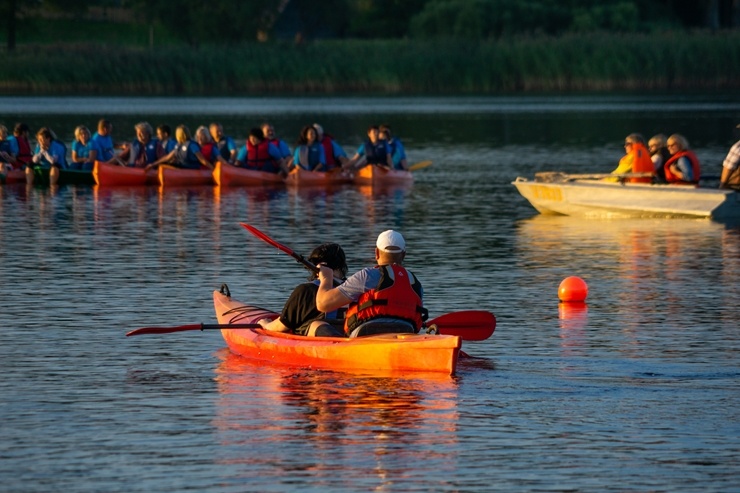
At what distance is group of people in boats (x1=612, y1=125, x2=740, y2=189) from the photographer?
2323 centimetres

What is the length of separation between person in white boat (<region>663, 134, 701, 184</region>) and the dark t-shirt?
37.8ft

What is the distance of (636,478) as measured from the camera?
9.33 meters

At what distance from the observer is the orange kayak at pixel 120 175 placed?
30.7 metres

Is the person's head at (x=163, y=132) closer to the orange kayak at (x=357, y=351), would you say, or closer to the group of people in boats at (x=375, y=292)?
the orange kayak at (x=357, y=351)

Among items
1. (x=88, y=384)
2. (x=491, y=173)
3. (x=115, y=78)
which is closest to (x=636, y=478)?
(x=88, y=384)

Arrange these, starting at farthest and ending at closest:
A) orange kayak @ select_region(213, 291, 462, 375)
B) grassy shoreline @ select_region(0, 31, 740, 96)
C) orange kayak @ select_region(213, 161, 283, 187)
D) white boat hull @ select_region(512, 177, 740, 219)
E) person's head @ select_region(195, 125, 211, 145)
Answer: grassy shoreline @ select_region(0, 31, 740, 96) < orange kayak @ select_region(213, 161, 283, 187) < person's head @ select_region(195, 125, 211, 145) < white boat hull @ select_region(512, 177, 740, 219) < orange kayak @ select_region(213, 291, 462, 375)

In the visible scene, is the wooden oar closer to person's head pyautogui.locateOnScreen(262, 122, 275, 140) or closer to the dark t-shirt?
the dark t-shirt

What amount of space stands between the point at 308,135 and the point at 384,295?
17995 millimetres

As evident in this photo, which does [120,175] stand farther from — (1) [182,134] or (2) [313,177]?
(2) [313,177]

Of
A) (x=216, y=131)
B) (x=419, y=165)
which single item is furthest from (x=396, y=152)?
(x=216, y=131)

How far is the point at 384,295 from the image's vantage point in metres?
→ 12.0

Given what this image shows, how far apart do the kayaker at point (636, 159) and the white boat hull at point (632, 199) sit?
0.64ft

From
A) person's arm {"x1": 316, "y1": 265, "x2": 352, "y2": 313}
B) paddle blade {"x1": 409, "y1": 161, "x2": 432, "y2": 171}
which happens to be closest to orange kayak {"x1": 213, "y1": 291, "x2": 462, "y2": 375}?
person's arm {"x1": 316, "y1": 265, "x2": 352, "y2": 313}

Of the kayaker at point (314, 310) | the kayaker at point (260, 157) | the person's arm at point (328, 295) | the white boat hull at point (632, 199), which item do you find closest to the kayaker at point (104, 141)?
the kayaker at point (260, 157)
